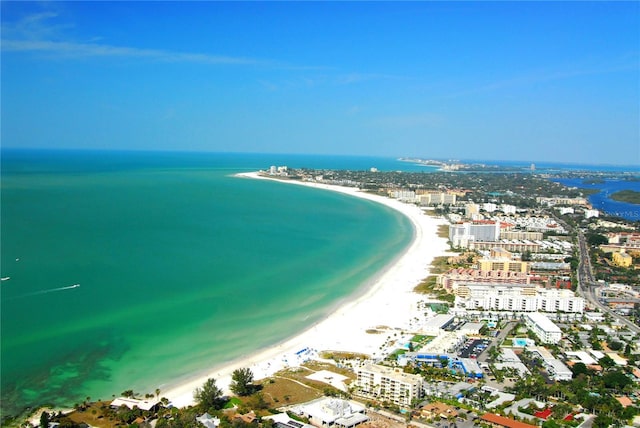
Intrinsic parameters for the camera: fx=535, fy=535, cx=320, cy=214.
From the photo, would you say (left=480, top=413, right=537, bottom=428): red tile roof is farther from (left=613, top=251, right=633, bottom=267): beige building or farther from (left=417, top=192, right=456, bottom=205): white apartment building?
(left=417, top=192, right=456, bottom=205): white apartment building

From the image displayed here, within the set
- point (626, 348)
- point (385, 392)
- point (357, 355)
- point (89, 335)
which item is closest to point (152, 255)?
point (89, 335)

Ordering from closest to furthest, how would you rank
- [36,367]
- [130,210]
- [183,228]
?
[36,367] → [183,228] → [130,210]

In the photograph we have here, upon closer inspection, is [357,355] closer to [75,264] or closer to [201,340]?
[201,340]

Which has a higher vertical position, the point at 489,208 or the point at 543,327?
the point at 489,208

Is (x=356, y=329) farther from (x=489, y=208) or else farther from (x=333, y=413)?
(x=489, y=208)

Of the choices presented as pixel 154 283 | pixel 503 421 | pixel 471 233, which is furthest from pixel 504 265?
pixel 154 283

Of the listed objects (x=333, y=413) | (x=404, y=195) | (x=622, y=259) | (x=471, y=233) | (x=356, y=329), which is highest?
(x=404, y=195)

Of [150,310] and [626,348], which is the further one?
[150,310]
